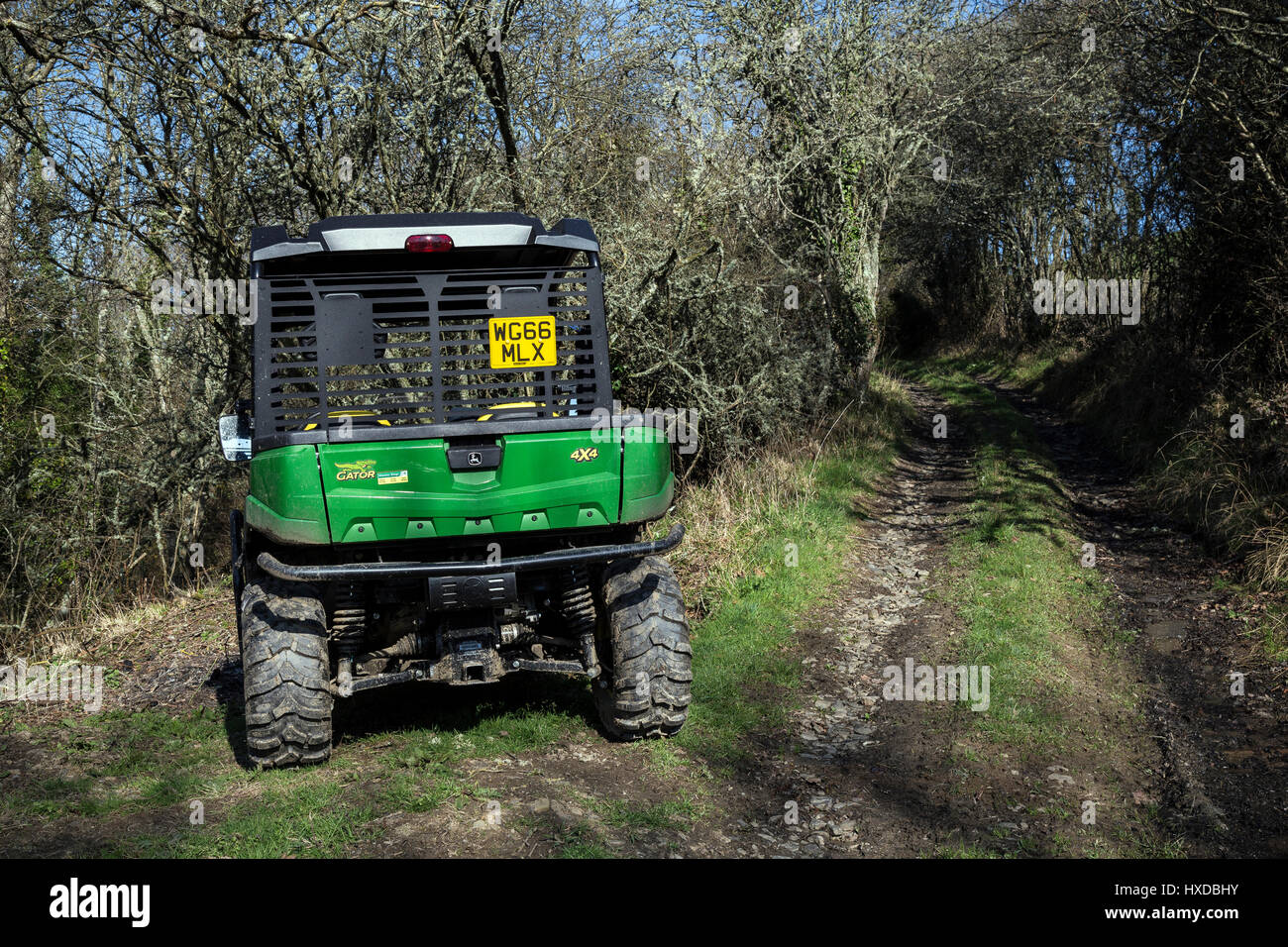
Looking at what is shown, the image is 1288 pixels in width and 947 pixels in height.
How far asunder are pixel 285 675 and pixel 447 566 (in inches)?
39.8

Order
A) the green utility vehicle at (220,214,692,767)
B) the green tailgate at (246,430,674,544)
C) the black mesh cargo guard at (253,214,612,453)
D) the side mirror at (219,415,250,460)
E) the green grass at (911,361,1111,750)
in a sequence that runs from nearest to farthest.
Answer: the green tailgate at (246,430,674,544)
the green utility vehicle at (220,214,692,767)
the black mesh cargo guard at (253,214,612,453)
the side mirror at (219,415,250,460)
the green grass at (911,361,1111,750)

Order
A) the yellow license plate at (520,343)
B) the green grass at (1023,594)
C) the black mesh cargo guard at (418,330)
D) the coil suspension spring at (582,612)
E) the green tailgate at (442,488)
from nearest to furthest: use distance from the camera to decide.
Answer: the green tailgate at (442,488)
the black mesh cargo guard at (418,330)
the yellow license plate at (520,343)
the coil suspension spring at (582,612)
the green grass at (1023,594)

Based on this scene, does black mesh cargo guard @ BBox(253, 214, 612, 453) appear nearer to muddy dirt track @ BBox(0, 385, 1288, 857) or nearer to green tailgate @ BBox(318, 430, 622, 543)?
green tailgate @ BBox(318, 430, 622, 543)

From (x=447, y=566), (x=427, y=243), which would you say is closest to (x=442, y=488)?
(x=447, y=566)

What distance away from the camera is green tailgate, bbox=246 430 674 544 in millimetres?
4797

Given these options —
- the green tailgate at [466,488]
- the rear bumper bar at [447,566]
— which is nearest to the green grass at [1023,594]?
the rear bumper bar at [447,566]

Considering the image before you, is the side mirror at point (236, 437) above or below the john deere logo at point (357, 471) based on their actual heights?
above

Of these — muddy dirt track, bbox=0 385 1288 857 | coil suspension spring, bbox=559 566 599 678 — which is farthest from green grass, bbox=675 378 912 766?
coil suspension spring, bbox=559 566 599 678

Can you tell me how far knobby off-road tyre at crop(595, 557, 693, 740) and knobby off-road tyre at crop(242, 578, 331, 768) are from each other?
5.13ft

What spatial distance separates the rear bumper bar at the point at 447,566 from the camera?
4824 millimetres

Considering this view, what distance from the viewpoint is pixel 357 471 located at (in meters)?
4.83

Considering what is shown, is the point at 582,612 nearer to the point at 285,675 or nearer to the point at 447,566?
the point at 447,566

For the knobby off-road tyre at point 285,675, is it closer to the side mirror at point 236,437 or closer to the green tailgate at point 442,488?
the green tailgate at point 442,488

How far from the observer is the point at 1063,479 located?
12.6 metres
